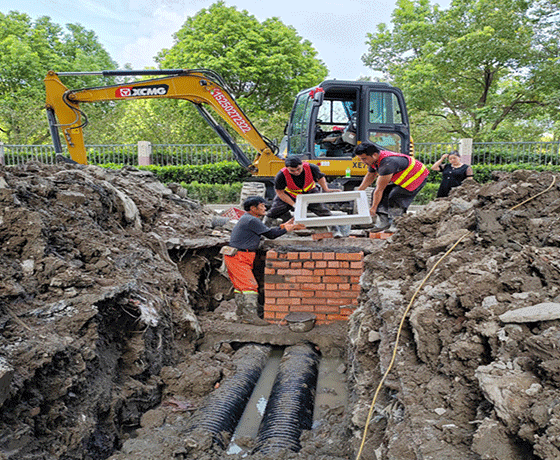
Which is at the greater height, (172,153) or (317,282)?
(172,153)

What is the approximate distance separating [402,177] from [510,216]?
3.03 metres

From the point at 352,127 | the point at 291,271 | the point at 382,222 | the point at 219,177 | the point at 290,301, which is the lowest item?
the point at 290,301

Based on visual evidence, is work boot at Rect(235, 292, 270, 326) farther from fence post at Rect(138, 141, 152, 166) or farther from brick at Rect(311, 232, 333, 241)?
fence post at Rect(138, 141, 152, 166)

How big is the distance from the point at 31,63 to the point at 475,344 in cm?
2586

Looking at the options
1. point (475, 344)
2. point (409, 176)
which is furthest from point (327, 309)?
point (475, 344)

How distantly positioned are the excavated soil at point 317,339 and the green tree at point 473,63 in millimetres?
15566

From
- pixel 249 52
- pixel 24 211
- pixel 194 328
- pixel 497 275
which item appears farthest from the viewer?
pixel 249 52

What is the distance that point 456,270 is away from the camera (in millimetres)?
2844

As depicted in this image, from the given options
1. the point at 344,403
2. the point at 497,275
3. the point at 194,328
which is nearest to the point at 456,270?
the point at 497,275

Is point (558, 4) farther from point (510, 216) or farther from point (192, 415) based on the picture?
point (192, 415)

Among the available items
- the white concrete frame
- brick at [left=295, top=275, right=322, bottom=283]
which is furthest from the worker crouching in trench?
brick at [left=295, top=275, right=322, bottom=283]

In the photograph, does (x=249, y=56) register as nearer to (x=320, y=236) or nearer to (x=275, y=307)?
(x=320, y=236)

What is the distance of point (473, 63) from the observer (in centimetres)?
1861

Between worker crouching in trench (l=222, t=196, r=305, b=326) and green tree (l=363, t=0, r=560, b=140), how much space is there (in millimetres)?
16047
